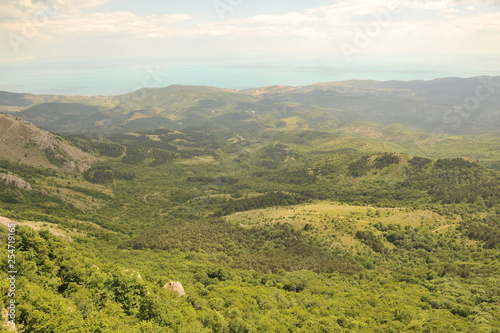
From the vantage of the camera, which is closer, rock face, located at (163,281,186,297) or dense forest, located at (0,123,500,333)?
dense forest, located at (0,123,500,333)

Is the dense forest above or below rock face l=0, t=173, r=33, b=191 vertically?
below

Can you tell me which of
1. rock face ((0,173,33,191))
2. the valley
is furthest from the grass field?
rock face ((0,173,33,191))

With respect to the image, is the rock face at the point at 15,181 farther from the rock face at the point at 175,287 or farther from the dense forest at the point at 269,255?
the rock face at the point at 175,287

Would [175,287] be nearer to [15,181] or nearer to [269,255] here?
[269,255]

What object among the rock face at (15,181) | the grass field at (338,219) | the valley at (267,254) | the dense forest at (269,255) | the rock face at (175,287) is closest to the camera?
the dense forest at (269,255)

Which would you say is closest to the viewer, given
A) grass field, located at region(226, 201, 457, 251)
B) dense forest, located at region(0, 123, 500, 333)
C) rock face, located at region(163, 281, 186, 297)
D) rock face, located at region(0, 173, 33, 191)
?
dense forest, located at region(0, 123, 500, 333)

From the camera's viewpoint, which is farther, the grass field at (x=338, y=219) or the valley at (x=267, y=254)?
the grass field at (x=338, y=219)

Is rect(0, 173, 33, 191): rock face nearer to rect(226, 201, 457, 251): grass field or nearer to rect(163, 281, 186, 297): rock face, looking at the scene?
rect(226, 201, 457, 251): grass field

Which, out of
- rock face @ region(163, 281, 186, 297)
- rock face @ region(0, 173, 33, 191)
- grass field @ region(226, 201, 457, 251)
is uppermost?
rock face @ region(0, 173, 33, 191)

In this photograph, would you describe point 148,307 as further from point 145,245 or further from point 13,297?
point 145,245

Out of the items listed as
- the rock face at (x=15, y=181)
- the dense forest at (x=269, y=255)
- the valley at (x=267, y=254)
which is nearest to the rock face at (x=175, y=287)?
the dense forest at (x=269, y=255)

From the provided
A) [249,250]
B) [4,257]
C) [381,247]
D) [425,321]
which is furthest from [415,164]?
[4,257]
